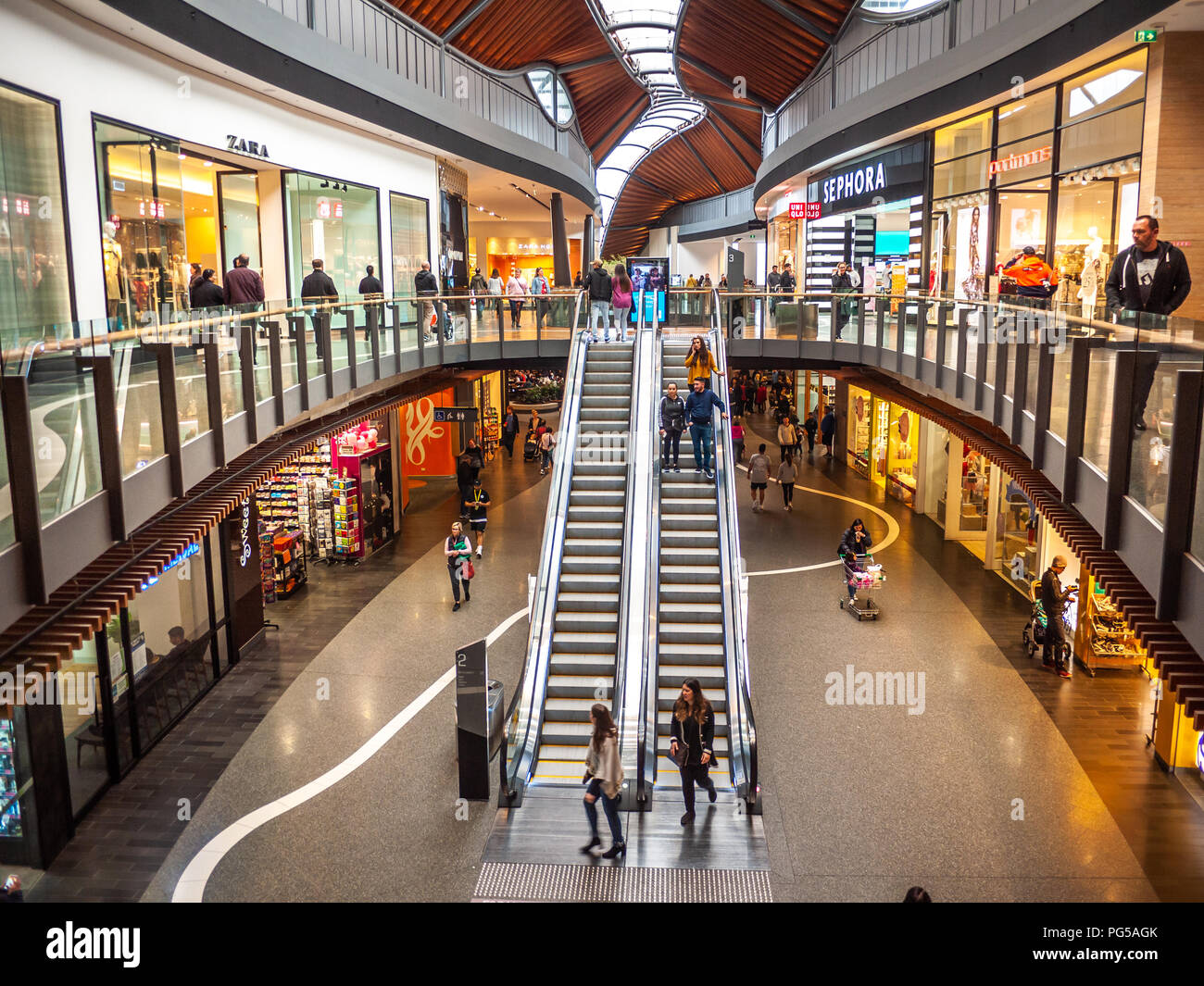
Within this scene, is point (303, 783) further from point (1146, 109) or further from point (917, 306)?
point (1146, 109)

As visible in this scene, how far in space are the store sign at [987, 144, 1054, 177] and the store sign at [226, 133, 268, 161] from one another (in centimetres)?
1278

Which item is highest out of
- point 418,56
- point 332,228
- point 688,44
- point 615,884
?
point 688,44

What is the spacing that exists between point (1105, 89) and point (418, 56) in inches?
599

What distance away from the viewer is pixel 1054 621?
1359 cm

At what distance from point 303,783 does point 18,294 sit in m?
5.87

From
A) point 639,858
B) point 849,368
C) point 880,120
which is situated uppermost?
point 880,120

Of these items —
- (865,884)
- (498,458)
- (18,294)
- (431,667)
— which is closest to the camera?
(865,884)

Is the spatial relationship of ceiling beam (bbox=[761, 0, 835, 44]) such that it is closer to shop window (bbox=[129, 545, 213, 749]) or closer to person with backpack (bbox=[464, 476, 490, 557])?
person with backpack (bbox=[464, 476, 490, 557])

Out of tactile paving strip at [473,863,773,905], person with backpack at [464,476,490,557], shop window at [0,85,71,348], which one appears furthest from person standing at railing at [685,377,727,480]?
shop window at [0,85,71,348]

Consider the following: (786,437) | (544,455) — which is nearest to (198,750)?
(786,437)

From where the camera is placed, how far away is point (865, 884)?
8500 mm

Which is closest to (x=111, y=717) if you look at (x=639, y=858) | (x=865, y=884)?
(x=639, y=858)

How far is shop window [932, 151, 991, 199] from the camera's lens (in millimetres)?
18703

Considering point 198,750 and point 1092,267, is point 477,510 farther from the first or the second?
point 1092,267
